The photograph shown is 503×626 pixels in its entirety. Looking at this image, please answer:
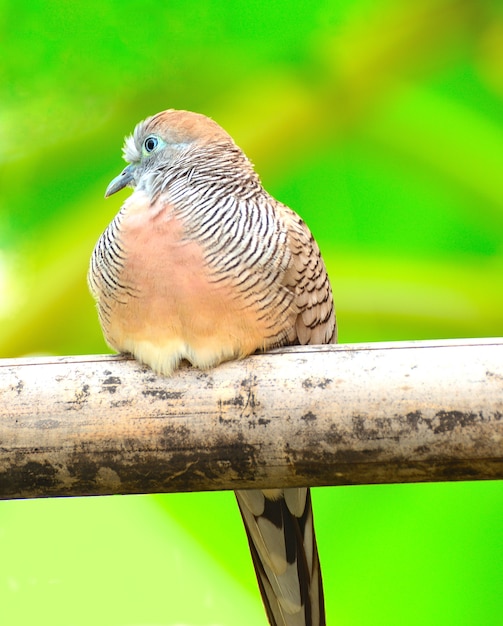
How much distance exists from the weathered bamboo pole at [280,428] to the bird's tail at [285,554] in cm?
43

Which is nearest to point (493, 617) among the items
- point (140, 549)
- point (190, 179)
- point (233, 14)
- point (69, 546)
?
point (140, 549)

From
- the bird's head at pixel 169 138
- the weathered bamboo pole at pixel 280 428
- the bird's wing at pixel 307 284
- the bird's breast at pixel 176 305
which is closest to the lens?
the weathered bamboo pole at pixel 280 428

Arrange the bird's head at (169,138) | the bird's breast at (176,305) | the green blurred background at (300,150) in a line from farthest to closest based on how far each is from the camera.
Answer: the green blurred background at (300,150) < the bird's head at (169,138) < the bird's breast at (176,305)

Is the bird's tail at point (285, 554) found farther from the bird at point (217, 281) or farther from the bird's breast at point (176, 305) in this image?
the bird's breast at point (176, 305)

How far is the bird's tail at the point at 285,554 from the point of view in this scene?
186 centimetres

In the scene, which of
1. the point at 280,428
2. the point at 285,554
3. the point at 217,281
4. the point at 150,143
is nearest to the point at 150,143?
the point at 150,143

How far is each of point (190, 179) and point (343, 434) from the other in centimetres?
72

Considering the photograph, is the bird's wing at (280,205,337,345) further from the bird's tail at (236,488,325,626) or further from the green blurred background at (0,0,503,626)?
the green blurred background at (0,0,503,626)

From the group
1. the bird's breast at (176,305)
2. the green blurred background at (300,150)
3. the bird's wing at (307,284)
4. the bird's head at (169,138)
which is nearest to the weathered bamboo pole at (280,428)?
the bird's breast at (176,305)

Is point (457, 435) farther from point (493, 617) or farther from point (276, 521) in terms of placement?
point (493, 617)

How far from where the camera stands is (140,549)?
8.95 feet

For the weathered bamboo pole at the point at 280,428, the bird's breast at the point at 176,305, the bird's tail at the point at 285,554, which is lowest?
the bird's tail at the point at 285,554

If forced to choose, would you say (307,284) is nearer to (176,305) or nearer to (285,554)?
(176,305)

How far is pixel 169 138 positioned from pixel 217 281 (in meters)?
0.43
